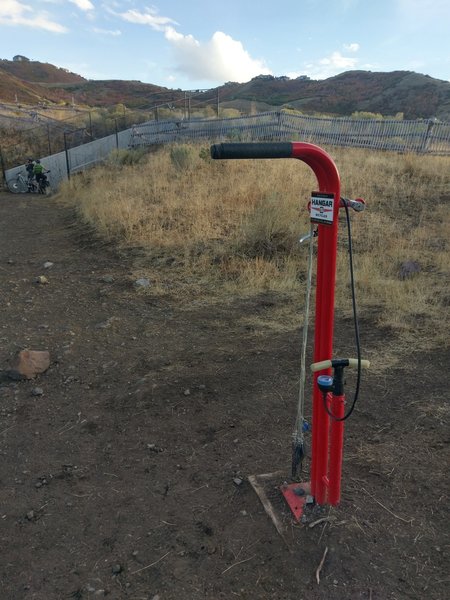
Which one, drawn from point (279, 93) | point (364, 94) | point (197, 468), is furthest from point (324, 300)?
point (279, 93)

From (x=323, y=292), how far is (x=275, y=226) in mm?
5302

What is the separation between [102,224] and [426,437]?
784cm

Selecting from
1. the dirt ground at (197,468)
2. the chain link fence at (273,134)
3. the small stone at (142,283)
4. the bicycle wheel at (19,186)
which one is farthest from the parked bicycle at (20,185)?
the dirt ground at (197,468)

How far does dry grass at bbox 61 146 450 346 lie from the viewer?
5926 millimetres

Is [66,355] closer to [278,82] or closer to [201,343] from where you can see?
[201,343]

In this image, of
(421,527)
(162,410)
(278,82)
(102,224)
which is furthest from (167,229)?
(278,82)

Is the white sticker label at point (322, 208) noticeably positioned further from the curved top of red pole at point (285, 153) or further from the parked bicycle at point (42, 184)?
the parked bicycle at point (42, 184)

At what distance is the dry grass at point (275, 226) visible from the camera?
19.4ft

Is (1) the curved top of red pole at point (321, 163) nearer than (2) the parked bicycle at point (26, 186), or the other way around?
(1) the curved top of red pole at point (321, 163)

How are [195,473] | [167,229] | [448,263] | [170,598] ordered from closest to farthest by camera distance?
[170,598] < [195,473] < [448,263] < [167,229]

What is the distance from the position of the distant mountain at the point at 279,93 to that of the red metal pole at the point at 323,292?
34912 millimetres

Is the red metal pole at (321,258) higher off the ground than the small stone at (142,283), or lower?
higher

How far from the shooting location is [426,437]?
3049 mm

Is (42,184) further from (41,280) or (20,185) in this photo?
(41,280)
